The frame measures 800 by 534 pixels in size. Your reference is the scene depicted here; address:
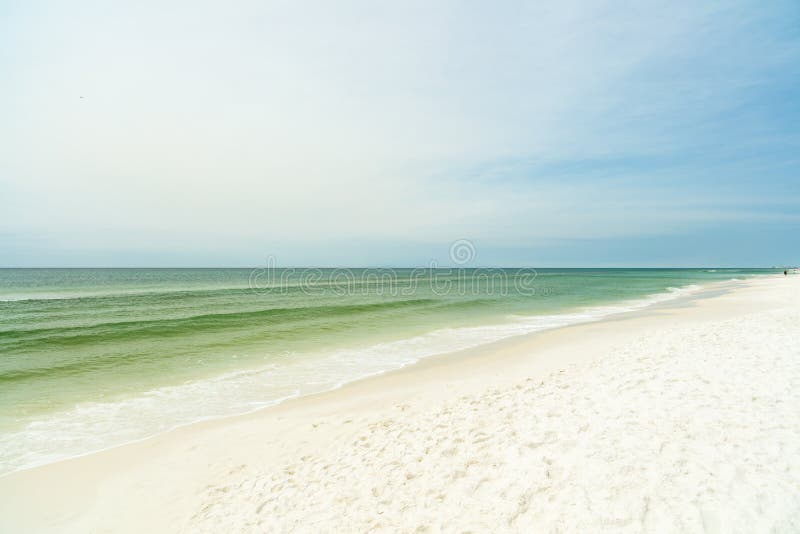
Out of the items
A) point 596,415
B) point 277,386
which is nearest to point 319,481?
point 596,415

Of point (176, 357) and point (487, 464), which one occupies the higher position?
point (487, 464)

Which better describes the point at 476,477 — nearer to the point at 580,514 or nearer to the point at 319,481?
the point at 580,514

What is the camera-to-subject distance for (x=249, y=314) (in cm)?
2350

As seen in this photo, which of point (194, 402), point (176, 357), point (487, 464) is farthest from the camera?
point (176, 357)

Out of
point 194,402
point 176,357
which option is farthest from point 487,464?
point 176,357

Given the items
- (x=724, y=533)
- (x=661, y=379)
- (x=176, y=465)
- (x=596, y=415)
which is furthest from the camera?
(x=661, y=379)

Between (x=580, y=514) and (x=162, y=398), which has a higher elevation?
(x=580, y=514)

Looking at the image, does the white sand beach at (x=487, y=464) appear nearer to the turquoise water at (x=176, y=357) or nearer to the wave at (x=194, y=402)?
the wave at (x=194, y=402)

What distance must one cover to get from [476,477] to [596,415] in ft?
7.64

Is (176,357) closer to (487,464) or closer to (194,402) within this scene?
(194,402)

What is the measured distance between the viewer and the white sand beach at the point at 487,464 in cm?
371

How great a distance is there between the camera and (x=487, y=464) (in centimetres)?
470

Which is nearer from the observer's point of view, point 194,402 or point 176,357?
point 194,402

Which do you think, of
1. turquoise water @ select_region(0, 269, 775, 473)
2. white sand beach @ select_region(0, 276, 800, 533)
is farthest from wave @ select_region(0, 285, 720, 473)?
white sand beach @ select_region(0, 276, 800, 533)
